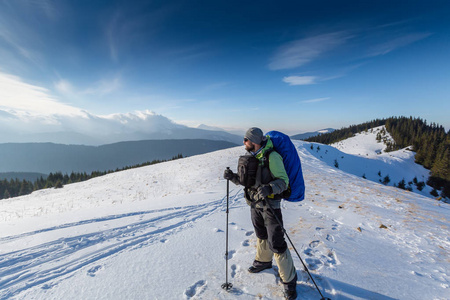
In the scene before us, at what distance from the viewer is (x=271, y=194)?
363 centimetres

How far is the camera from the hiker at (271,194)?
3.43 meters

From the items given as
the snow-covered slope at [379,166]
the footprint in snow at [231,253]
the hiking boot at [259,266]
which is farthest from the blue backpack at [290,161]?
the snow-covered slope at [379,166]

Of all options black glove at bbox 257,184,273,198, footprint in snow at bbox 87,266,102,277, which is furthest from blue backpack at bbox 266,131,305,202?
footprint in snow at bbox 87,266,102,277

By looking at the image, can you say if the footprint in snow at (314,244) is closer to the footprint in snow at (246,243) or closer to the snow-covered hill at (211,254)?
the snow-covered hill at (211,254)

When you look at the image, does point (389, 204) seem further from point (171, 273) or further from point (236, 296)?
point (171, 273)

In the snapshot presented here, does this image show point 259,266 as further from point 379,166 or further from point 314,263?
point 379,166

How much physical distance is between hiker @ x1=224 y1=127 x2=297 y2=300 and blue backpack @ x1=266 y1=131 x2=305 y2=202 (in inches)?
9.8

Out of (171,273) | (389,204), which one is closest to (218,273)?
(171,273)

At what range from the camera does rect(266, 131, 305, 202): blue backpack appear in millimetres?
3742

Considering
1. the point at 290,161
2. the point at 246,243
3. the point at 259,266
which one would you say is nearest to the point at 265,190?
the point at 290,161

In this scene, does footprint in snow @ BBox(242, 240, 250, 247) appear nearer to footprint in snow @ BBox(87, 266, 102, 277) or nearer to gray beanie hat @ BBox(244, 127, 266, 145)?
gray beanie hat @ BBox(244, 127, 266, 145)

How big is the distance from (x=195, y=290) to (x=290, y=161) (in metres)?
3.10

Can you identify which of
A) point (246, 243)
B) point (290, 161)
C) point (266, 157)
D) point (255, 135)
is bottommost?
point (246, 243)

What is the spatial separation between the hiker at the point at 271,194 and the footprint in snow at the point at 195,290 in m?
1.54
